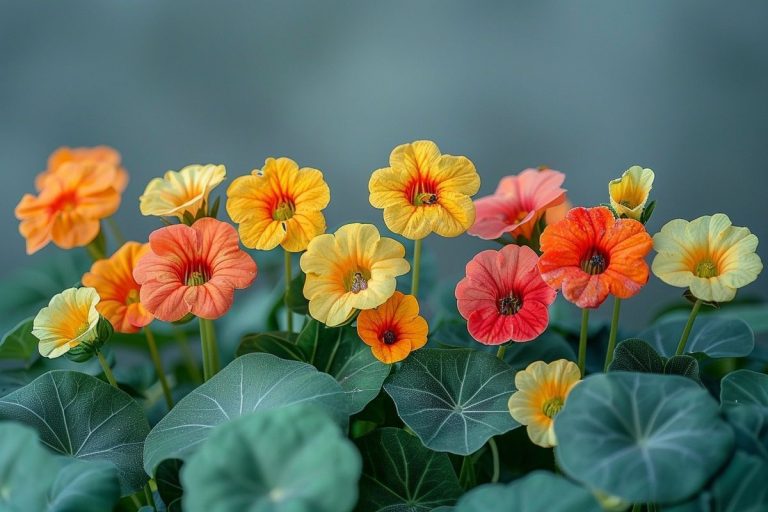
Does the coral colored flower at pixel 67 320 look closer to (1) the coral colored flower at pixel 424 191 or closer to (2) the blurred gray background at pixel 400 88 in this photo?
(1) the coral colored flower at pixel 424 191

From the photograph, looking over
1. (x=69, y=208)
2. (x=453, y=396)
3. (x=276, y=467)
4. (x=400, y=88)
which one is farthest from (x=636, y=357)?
(x=400, y=88)

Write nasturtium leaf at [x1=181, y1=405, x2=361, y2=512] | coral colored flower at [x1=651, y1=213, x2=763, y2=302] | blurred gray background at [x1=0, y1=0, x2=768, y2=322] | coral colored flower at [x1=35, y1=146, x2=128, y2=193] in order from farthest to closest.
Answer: blurred gray background at [x1=0, y1=0, x2=768, y2=322] < coral colored flower at [x1=35, y1=146, x2=128, y2=193] < coral colored flower at [x1=651, y1=213, x2=763, y2=302] < nasturtium leaf at [x1=181, y1=405, x2=361, y2=512]

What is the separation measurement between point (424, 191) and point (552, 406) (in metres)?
0.21

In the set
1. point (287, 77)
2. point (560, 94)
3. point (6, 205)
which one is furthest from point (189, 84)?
point (560, 94)

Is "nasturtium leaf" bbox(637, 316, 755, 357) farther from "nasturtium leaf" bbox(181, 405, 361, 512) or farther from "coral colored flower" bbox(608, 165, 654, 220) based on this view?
"nasturtium leaf" bbox(181, 405, 361, 512)

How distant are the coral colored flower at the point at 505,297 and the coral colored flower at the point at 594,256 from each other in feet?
0.11

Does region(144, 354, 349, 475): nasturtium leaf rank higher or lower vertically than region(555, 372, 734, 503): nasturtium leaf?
lower

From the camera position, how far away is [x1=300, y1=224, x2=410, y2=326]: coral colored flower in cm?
60

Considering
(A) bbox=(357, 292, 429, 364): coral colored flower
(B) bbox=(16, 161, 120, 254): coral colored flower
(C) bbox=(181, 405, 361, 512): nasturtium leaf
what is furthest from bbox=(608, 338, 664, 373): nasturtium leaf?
(B) bbox=(16, 161, 120, 254): coral colored flower

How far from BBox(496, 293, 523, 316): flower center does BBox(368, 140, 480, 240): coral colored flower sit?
0.07 meters

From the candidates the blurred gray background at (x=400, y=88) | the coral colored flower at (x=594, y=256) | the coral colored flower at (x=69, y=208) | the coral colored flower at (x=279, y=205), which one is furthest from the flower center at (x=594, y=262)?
the blurred gray background at (x=400, y=88)

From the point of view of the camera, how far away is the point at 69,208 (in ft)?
2.55

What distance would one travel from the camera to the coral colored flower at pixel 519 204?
67cm

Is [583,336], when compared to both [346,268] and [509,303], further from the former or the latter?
[346,268]
